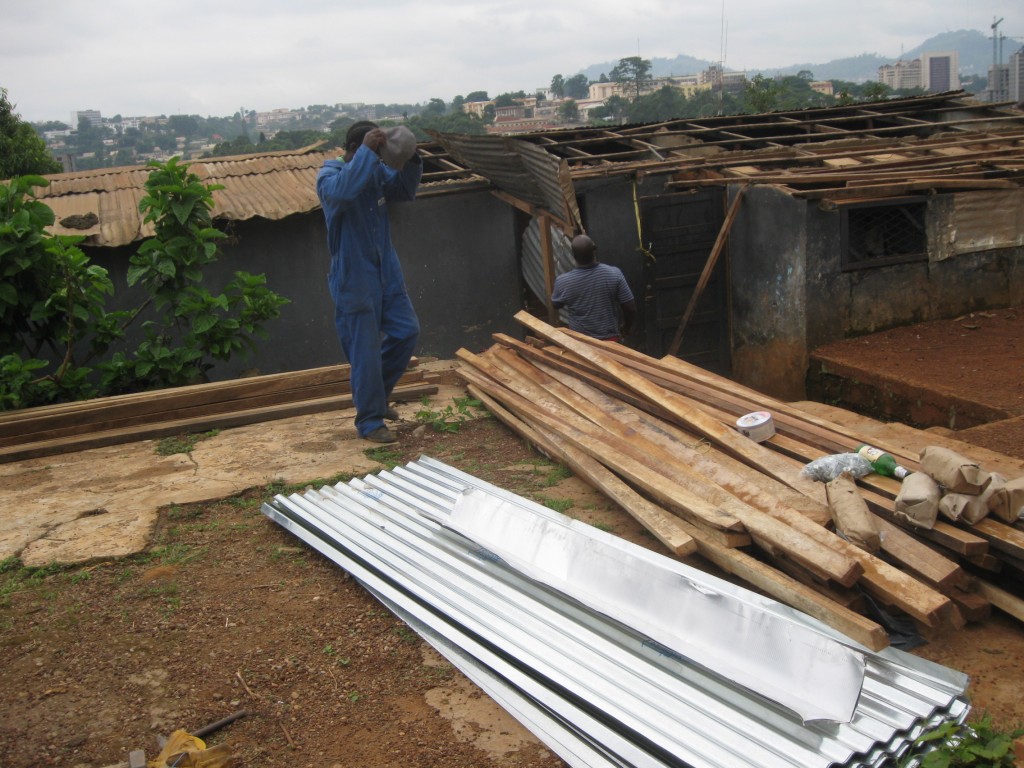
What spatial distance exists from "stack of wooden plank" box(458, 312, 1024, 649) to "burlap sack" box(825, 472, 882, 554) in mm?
60

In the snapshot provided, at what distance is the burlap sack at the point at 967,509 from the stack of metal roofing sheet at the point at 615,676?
0.67 m

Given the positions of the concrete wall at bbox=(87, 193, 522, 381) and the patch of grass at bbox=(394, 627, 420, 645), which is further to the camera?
the concrete wall at bbox=(87, 193, 522, 381)

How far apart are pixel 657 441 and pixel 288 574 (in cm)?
191

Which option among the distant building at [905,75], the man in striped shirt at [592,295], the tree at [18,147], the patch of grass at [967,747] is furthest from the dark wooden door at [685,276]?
the distant building at [905,75]

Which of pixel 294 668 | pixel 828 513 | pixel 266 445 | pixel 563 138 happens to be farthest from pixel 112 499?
pixel 563 138

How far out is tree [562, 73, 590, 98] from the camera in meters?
94.9

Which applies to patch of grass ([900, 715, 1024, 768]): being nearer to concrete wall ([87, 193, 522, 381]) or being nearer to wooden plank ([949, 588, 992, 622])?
wooden plank ([949, 588, 992, 622])


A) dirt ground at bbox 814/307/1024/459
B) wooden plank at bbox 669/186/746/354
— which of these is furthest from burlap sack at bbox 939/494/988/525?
wooden plank at bbox 669/186/746/354

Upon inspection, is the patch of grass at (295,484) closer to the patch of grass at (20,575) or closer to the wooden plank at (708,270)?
the patch of grass at (20,575)

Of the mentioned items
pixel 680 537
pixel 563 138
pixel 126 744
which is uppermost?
pixel 563 138

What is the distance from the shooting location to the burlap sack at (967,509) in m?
3.26

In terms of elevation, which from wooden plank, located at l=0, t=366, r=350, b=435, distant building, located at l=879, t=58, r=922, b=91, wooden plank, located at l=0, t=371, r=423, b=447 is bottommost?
wooden plank, located at l=0, t=371, r=423, b=447

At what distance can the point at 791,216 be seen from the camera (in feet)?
28.1

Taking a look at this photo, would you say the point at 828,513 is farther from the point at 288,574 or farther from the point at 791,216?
the point at 791,216
